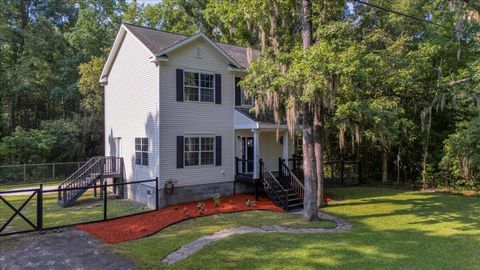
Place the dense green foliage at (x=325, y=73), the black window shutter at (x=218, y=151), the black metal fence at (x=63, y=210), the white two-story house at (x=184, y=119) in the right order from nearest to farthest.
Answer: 1. the black metal fence at (x=63, y=210)
2. the dense green foliage at (x=325, y=73)
3. the white two-story house at (x=184, y=119)
4. the black window shutter at (x=218, y=151)

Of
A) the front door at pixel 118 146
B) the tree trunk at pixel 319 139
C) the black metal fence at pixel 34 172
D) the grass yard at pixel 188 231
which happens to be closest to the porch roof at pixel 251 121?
the tree trunk at pixel 319 139

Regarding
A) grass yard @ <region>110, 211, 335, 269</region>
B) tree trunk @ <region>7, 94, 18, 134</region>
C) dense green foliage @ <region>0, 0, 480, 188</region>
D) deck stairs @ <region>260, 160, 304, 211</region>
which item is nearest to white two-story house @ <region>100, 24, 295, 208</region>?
deck stairs @ <region>260, 160, 304, 211</region>

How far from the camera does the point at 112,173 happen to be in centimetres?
1493

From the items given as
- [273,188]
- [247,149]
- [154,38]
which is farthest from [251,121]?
[154,38]

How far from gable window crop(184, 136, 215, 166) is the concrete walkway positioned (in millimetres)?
5227

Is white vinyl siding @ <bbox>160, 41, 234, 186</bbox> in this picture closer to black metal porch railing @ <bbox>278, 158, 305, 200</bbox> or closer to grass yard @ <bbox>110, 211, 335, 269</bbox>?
black metal porch railing @ <bbox>278, 158, 305, 200</bbox>

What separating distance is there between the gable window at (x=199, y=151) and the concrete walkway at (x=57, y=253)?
5.23 meters

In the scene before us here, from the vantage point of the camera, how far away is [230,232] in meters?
8.62

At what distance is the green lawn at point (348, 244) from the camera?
6352 mm

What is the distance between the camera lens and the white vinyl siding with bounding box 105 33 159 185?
12872 millimetres

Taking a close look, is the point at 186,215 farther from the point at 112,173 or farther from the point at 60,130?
the point at 60,130

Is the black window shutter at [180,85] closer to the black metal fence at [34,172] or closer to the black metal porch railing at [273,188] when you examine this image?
the black metal porch railing at [273,188]

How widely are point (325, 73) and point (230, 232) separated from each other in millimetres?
5118

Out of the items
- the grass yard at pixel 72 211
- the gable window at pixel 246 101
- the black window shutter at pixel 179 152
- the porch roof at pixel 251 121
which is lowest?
the grass yard at pixel 72 211
